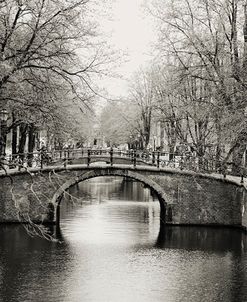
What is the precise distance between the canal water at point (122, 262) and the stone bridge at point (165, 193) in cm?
60

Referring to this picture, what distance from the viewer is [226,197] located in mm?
23141

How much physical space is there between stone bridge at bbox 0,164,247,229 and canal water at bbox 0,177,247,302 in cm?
60

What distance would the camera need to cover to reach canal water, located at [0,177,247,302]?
45.9ft

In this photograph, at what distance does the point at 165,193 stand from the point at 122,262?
6.70 m

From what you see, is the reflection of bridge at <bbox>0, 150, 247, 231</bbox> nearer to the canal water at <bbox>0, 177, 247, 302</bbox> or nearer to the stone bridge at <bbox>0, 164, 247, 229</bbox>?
the stone bridge at <bbox>0, 164, 247, 229</bbox>

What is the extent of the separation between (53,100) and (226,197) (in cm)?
1150

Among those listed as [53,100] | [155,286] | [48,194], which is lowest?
[155,286]

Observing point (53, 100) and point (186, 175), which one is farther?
point (186, 175)

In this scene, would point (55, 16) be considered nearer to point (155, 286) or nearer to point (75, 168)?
point (155, 286)

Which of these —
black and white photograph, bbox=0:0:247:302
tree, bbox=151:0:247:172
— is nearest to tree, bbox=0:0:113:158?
black and white photograph, bbox=0:0:247:302

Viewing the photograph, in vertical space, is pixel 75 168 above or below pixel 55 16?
below

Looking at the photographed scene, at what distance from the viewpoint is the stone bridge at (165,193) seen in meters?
23.2

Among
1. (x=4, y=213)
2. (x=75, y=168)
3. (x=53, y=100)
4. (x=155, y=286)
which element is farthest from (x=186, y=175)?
(x=53, y=100)

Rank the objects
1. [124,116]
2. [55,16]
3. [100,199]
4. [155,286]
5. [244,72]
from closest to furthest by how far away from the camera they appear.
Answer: [55,16], [155,286], [244,72], [100,199], [124,116]
